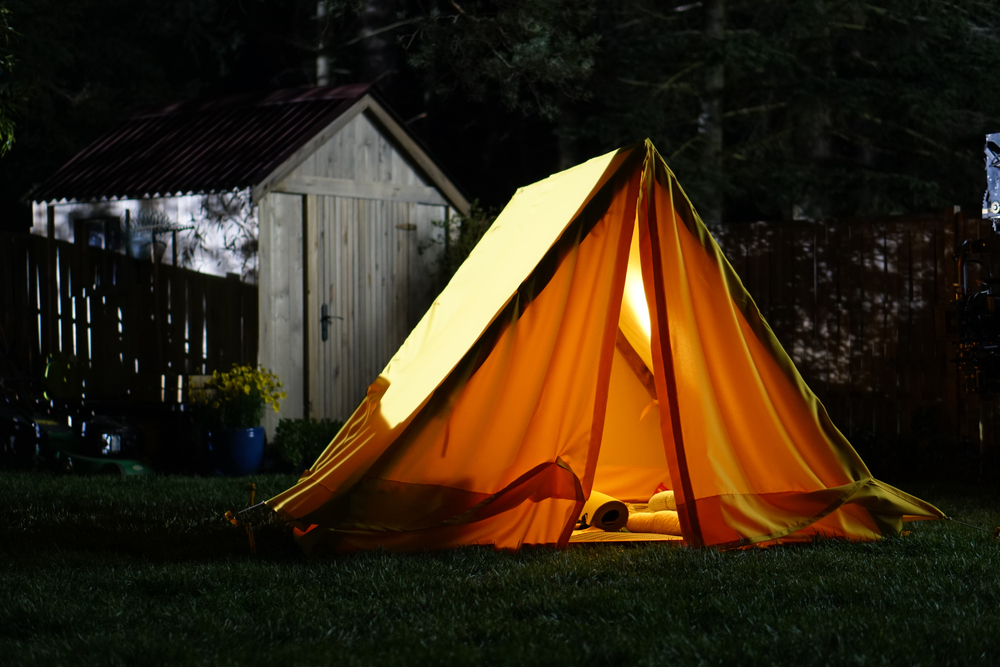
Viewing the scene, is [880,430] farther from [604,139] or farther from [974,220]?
[604,139]

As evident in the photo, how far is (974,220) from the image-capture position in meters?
7.91

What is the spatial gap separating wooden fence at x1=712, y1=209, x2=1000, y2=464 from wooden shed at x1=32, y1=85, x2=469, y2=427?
3.02 m

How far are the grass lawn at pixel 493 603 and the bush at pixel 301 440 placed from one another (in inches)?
117

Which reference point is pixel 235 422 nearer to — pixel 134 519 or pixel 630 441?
pixel 134 519

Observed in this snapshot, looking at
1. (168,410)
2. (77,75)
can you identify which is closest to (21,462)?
(168,410)

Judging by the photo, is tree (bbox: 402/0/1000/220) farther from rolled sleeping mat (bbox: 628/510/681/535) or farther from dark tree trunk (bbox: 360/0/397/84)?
rolled sleeping mat (bbox: 628/510/681/535)

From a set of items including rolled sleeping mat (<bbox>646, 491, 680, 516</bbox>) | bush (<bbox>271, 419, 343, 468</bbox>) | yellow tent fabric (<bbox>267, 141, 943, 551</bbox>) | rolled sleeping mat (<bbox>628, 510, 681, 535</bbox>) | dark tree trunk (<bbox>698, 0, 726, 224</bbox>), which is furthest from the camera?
dark tree trunk (<bbox>698, 0, 726, 224</bbox>)

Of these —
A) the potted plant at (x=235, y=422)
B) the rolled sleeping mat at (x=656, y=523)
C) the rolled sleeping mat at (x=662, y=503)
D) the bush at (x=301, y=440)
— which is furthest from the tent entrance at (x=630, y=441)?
the potted plant at (x=235, y=422)

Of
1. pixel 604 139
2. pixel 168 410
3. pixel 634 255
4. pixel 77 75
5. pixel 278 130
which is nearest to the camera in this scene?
pixel 634 255

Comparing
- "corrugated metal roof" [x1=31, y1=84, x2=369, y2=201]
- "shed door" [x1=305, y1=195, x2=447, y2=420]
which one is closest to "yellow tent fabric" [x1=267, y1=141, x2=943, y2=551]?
"shed door" [x1=305, y1=195, x2=447, y2=420]

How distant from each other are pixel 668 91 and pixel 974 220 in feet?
21.7

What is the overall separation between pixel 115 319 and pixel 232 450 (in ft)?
7.37

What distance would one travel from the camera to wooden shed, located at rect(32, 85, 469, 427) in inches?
362

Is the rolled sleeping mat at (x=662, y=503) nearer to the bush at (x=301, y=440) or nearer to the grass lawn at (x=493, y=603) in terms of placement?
the grass lawn at (x=493, y=603)
